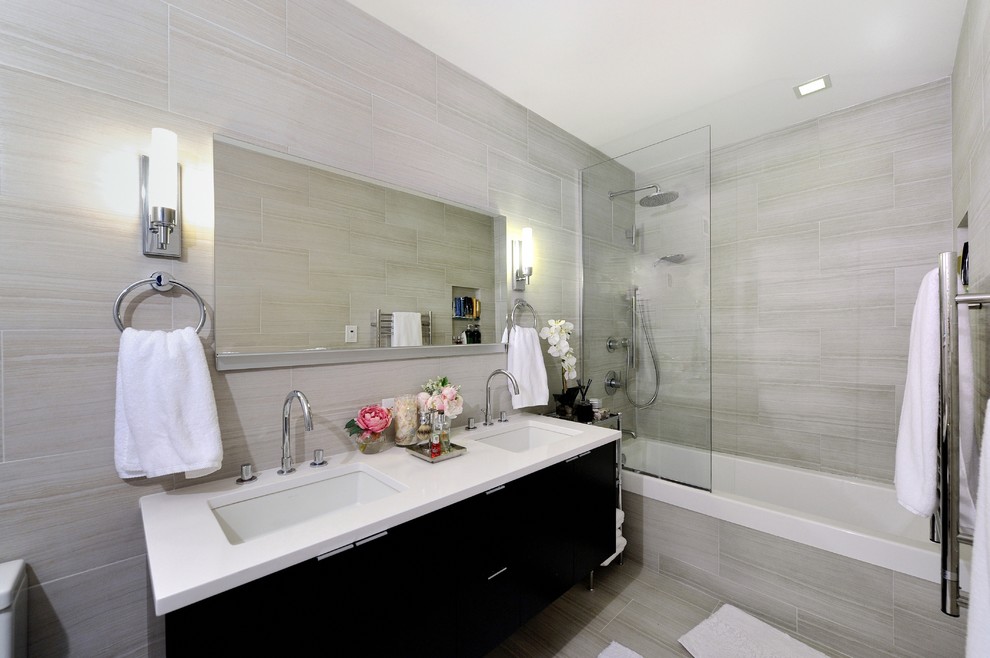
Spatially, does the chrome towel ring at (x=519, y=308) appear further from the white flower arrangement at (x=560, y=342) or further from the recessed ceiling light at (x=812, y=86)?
the recessed ceiling light at (x=812, y=86)

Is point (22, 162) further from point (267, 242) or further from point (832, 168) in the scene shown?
point (832, 168)

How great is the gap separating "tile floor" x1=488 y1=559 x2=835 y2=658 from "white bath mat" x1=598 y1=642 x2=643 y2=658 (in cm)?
3

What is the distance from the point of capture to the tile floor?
1.66 meters

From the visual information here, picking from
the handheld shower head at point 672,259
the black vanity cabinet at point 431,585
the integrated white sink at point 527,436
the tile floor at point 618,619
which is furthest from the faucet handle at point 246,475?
the handheld shower head at point 672,259

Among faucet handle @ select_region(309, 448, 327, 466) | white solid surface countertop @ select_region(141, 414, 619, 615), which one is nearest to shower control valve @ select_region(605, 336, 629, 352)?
white solid surface countertop @ select_region(141, 414, 619, 615)

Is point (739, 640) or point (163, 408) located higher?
point (163, 408)

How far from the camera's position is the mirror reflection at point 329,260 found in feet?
4.31

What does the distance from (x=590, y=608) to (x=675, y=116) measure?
2.83m

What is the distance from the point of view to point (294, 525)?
1213mm

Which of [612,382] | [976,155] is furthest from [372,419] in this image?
[976,155]

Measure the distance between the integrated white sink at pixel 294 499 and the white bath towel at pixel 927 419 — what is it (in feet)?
5.27

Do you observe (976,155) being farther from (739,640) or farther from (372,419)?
(372,419)

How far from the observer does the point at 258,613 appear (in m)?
0.84

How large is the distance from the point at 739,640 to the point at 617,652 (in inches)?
21.1
